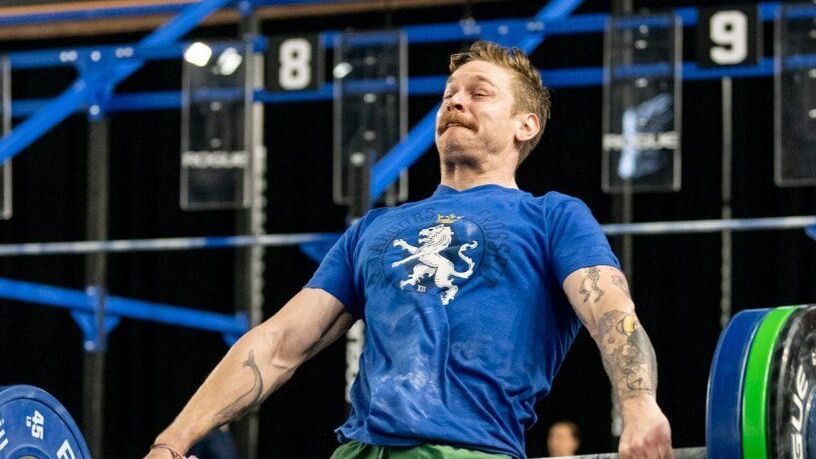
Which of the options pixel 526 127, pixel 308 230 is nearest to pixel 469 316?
pixel 526 127

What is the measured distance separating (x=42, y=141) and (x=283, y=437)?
2.06 meters

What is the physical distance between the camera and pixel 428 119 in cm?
552

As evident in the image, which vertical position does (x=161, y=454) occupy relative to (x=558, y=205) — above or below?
below

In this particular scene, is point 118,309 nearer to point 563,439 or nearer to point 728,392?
point 563,439

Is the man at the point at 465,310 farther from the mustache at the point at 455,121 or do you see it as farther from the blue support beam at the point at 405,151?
the blue support beam at the point at 405,151

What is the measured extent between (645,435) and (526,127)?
74 centimetres

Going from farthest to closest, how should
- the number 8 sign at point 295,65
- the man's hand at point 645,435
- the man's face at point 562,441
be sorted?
the man's face at point 562,441
the number 8 sign at point 295,65
the man's hand at point 645,435

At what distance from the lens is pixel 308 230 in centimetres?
771

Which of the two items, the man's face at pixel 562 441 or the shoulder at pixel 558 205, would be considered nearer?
the shoulder at pixel 558 205

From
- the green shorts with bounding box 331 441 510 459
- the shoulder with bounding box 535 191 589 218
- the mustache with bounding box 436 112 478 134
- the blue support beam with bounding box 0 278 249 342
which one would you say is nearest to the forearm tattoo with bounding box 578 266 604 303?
the shoulder with bounding box 535 191 589 218

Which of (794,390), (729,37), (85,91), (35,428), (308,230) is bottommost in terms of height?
(35,428)

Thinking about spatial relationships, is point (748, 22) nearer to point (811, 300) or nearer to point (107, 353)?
point (811, 300)

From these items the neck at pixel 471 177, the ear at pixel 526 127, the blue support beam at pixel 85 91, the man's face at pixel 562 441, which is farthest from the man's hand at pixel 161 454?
the man's face at pixel 562 441

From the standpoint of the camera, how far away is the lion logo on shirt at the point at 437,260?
249 centimetres
